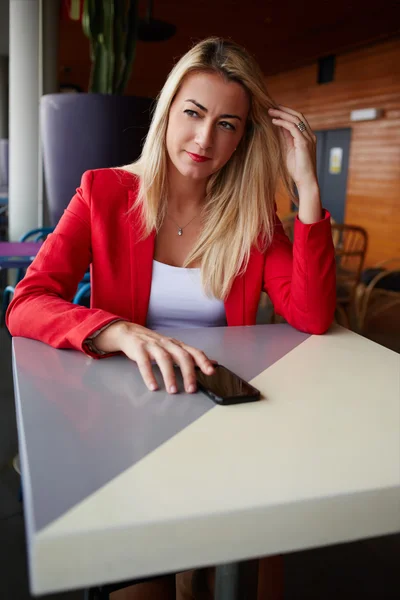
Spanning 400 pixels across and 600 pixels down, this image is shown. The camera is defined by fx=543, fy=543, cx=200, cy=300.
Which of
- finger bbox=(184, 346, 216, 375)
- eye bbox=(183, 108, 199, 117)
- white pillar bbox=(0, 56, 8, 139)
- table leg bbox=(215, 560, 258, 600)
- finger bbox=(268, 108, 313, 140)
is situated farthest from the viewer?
white pillar bbox=(0, 56, 8, 139)

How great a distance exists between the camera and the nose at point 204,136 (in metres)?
1.39

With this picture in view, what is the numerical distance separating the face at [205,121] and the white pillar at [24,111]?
2.82m

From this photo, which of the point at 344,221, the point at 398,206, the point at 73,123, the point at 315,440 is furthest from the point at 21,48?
the point at 344,221

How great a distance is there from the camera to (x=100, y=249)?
1.44 meters

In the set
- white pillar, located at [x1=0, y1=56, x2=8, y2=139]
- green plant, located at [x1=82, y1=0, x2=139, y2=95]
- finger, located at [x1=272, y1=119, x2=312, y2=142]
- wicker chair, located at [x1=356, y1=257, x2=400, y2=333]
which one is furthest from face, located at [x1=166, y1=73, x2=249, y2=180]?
white pillar, located at [x1=0, y1=56, x2=8, y2=139]

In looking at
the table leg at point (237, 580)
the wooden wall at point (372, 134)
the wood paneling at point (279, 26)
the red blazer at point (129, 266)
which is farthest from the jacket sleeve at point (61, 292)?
the wooden wall at point (372, 134)

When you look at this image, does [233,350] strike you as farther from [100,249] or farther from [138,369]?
[100,249]

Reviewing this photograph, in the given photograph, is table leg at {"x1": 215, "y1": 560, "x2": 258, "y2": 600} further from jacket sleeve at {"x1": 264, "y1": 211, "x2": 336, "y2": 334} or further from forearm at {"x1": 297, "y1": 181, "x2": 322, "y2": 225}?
forearm at {"x1": 297, "y1": 181, "x2": 322, "y2": 225}

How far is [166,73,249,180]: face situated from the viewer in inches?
54.8

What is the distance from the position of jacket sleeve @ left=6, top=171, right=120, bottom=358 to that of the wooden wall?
6704 millimetres

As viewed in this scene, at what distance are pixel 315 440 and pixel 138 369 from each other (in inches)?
14.1

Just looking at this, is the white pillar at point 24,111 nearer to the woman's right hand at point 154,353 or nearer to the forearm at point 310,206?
the forearm at point 310,206

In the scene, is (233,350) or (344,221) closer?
(233,350)

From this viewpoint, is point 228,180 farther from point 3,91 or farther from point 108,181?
point 3,91
